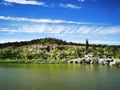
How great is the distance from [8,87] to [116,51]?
5551cm

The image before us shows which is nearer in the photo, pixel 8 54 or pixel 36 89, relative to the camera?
pixel 36 89

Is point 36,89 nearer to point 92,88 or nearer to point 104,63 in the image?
point 92,88

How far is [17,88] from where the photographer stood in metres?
24.4

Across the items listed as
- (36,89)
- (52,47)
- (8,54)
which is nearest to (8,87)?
(36,89)

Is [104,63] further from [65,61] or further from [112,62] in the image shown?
[65,61]

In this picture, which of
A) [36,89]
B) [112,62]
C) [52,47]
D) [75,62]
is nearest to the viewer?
[36,89]

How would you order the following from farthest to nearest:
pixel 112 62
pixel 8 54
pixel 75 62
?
pixel 8 54, pixel 75 62, pixel 112 62

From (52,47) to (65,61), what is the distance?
82.8 ft

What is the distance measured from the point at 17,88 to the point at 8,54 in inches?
1977

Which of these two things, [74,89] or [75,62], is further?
[75,62]

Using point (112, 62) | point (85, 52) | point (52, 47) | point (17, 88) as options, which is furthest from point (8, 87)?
point (52, 47)

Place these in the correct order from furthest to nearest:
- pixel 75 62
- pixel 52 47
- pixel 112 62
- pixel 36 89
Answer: pixel 52 47 → pixel 75 62 → pixel 112 62 → pixel 36 89

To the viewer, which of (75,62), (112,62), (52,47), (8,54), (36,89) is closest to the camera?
(36,89)

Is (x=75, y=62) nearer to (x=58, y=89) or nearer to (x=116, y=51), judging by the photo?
(x=116, y=51)
